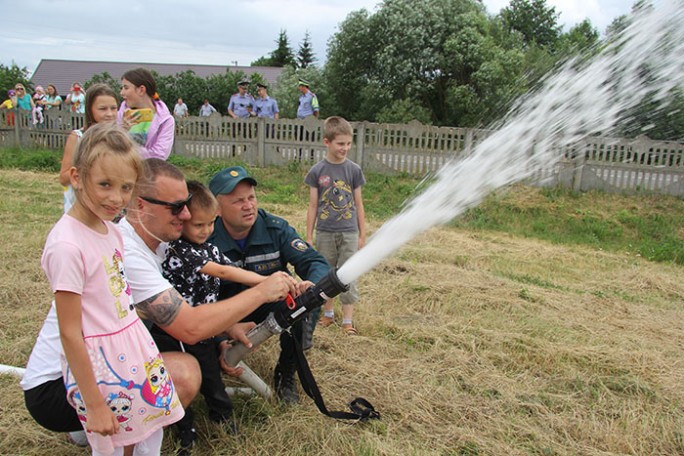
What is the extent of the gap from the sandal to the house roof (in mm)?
39036

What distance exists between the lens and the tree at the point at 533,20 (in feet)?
153

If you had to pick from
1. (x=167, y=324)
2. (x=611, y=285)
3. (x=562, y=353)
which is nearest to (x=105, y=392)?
(x=167, y=324)

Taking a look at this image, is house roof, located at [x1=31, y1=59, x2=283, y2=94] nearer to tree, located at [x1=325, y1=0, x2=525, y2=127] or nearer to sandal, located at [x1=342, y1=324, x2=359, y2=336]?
tree, located at [x1=325, y1=0, x2=525, y2=127]

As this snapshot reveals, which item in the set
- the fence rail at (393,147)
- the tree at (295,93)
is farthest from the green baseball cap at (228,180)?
the tree at (295,93)

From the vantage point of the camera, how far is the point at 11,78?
27.1 metres

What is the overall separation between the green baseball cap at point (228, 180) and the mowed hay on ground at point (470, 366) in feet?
3.94

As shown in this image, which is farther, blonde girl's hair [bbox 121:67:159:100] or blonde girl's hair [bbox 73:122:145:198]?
blonde girl's hair [bbox 121:67:159:100]

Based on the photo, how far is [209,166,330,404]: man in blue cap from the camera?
3039 mm

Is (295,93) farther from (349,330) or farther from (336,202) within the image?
(349,330)

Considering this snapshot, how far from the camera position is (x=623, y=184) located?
404 inches

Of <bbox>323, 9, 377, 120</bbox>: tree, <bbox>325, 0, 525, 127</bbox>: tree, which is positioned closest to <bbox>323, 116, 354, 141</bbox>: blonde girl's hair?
<bbox>325, 0, 525, 127</bbox>: tree

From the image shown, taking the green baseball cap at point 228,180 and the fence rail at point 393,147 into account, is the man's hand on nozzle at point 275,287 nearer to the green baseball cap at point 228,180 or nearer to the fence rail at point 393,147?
the green baseball cap at point 228,180

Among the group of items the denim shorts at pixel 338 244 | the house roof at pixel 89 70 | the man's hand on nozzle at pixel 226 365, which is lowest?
the man's hand on nozzle at pixel 226 365

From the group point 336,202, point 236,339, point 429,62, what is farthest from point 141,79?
point 429,62
